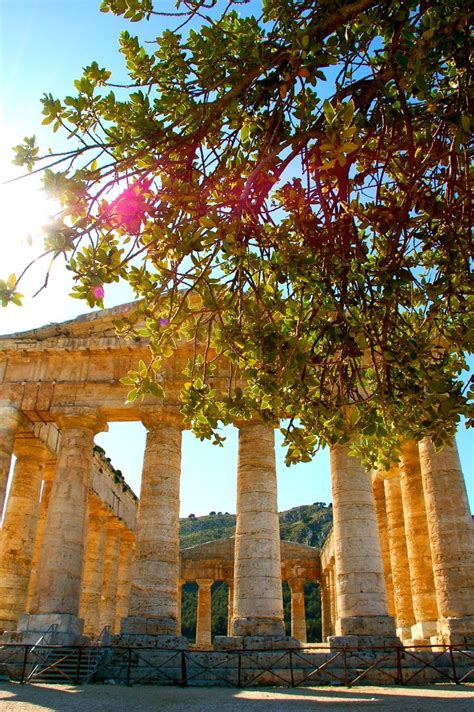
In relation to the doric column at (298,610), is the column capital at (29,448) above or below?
above

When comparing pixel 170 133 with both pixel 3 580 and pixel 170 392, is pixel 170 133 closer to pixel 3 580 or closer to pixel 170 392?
pixel 170 392

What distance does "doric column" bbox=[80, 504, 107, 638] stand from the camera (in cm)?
2373

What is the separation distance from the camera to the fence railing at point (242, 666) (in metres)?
13.5

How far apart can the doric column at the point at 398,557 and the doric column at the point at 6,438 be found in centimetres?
1288

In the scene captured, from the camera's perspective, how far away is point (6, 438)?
58.7 ft

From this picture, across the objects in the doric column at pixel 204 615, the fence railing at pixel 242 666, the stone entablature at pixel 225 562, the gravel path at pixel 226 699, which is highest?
the stone entablature at pixel 225 562

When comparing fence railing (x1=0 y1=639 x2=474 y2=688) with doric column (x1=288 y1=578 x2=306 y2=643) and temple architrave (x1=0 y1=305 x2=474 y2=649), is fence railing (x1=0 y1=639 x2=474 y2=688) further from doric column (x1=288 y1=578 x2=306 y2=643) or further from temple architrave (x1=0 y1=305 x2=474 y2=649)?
doric column (x1=288 y1=578 x2=306 y2=643)

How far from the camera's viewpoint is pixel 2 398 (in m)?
18.5

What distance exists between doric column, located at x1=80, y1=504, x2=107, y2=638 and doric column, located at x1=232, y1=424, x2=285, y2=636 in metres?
9.25

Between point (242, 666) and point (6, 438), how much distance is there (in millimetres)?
9568

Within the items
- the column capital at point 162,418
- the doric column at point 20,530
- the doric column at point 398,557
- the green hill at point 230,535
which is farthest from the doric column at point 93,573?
the green hill at point 230,535

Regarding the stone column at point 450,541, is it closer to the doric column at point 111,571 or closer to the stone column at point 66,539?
the stone column at point 66,539

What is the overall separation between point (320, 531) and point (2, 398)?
202ft

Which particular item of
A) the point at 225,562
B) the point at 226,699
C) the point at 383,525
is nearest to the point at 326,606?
the point at 225,562
